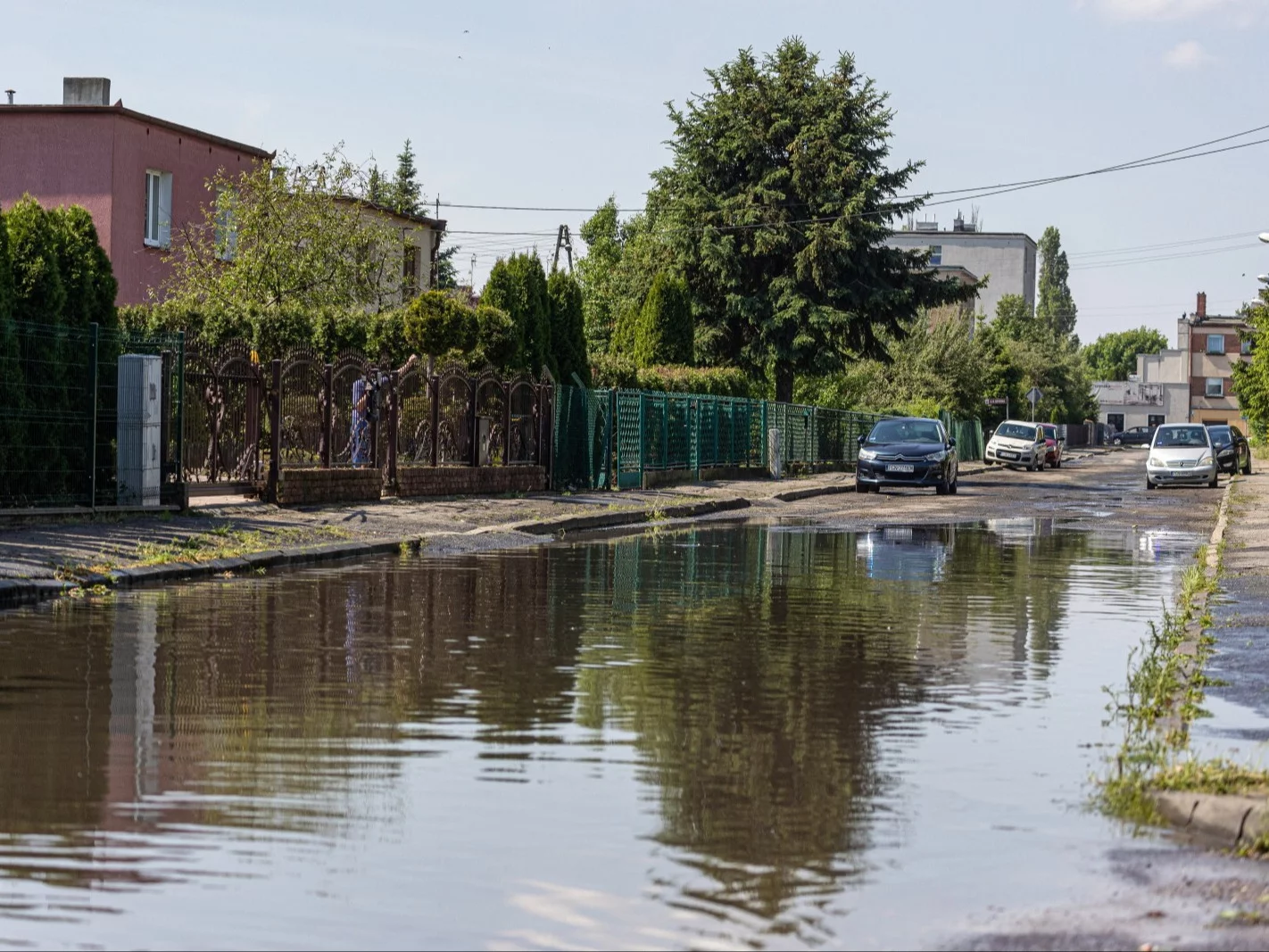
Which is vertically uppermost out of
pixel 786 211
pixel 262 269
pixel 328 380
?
pixel 786 211

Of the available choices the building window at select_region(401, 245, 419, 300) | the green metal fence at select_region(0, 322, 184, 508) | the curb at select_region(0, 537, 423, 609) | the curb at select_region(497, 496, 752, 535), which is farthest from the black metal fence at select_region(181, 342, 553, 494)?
the building window at select_region(401, 245, 419, 300)

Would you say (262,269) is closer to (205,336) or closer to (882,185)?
(205,336)

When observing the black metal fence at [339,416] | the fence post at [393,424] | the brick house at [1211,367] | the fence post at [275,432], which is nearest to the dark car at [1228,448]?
the black metal fence at [339,416]

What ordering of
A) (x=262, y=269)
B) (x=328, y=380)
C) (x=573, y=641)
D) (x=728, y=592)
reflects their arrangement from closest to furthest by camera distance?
(x=573, y=641)
(x=728, y=592)
(x=328, y=380)
(x=262, y=269)

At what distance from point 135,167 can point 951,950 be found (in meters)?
38.6

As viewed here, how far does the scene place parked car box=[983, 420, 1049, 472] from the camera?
66312 millimetres

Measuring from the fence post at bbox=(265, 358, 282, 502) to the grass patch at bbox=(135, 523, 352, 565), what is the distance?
113 inches

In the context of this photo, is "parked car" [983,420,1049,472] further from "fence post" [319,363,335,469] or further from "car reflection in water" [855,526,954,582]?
"fence post" [319,363,335,469]

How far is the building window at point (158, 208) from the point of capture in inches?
1641

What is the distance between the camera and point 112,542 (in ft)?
56.9

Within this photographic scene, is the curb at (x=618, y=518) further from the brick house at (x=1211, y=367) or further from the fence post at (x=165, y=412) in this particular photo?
the brick house at (x=1211, y=367)

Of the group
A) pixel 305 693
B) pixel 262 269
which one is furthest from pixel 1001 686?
pixel 262 269

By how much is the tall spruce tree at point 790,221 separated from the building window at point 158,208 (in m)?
21.6

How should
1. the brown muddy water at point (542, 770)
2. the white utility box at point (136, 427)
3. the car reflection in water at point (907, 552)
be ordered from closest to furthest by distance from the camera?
1. the brown muddy water at point (542, 770)
2. the car reflection in water at point (907, 552)
3. the white utility box at point (136, 427)
